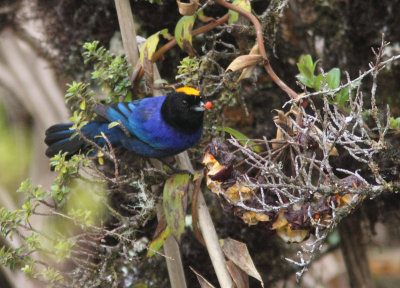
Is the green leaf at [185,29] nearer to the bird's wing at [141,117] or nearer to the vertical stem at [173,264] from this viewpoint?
the bird's wing at [141,117]

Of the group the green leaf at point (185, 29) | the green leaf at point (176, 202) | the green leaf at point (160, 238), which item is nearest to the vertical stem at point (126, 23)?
the green leaf at point (185, 29)

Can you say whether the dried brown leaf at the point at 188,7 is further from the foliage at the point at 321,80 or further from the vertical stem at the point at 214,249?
the vertical stem at the point at 214,249

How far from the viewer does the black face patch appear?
1704 mm

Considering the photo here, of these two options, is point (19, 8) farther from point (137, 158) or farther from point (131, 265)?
point (131, 265)

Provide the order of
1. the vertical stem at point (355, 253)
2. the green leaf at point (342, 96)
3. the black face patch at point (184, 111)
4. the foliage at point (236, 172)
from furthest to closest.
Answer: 1. the vertical stem at point (355, 253)
2. the black face patch at point (184, 111)
3. the green leaf at point (342, 96)
4. the foliage at point (236, 172)

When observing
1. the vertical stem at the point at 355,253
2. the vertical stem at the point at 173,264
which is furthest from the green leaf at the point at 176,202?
the vertical stem at the point at 355,253

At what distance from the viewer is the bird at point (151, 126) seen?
67.2 inches

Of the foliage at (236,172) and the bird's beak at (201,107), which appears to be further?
the bird's beak at (201,107)

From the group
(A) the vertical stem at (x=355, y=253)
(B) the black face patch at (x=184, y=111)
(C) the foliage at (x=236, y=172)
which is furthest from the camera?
(A) the vertical stem at (x=355, y=253)

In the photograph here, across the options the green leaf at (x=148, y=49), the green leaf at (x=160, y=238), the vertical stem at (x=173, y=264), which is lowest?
the vertical stem at (x=173, y=264)

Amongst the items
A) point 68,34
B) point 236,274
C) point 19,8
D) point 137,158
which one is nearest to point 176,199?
point 236,274

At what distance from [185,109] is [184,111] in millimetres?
17

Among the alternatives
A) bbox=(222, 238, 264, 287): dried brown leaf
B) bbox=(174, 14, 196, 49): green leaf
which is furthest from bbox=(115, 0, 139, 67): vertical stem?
bbox=(222, 238, 264, 287): dried brown leaf

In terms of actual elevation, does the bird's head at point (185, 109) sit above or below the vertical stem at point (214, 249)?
above
